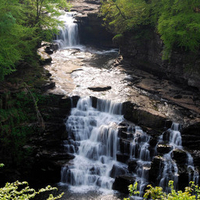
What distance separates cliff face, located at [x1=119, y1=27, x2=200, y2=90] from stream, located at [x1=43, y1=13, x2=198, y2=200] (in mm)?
3066

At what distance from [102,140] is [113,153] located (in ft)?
4.31

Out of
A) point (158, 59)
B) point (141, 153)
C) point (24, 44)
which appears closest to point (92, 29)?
point (158, 59)

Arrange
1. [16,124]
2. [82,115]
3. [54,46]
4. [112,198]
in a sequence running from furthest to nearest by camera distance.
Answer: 1. [54,46]
2. [82,115]
3. [16,124]
4. [112,198]

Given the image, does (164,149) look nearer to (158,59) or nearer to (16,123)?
(16,123)

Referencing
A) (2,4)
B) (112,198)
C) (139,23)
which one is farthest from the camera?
(139,23)

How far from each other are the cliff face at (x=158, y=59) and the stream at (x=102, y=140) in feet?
10.1

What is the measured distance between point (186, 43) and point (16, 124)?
1516 cm

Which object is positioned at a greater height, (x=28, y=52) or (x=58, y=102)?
(x=28, y=52)

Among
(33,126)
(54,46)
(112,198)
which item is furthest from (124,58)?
(112,198)

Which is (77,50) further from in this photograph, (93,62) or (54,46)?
(93,62)

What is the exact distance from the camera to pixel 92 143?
1969cm

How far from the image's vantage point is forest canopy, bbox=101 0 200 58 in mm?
20312

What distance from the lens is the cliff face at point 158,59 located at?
2245 cm

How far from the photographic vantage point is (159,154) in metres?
17.1
